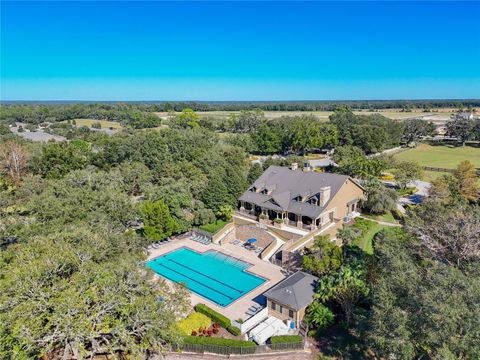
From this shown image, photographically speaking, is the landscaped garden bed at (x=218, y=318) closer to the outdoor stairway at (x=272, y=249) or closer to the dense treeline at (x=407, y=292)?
the dense treeline at (x=407, y=292)

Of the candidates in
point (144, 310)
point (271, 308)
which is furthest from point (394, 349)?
point (144, 310)

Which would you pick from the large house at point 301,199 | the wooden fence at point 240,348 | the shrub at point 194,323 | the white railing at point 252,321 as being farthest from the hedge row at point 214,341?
the large house at point 301,199

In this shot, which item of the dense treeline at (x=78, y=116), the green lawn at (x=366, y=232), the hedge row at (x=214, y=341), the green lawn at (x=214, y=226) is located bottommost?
the hedge row at (x=214, y=341)

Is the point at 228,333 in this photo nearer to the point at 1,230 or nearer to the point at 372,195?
the point at 1,230

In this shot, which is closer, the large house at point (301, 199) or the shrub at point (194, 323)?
the shrub at point (194, 323)

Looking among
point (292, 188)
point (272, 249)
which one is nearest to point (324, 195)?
point (292, 188)
